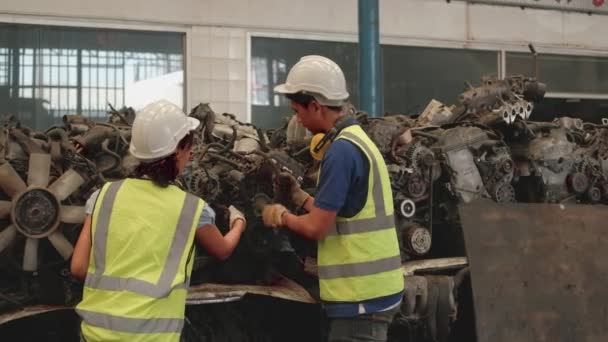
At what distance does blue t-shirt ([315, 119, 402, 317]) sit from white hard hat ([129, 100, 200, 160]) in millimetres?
476

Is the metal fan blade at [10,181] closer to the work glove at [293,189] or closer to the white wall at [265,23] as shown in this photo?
the work glove at [293,189]

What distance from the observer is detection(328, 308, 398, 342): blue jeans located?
2355 mm

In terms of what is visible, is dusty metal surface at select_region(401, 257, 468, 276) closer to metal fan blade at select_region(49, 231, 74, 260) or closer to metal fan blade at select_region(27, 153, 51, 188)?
metal fan blade at select_region(49, 231, 74, 260)

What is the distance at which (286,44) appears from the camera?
6.93 m

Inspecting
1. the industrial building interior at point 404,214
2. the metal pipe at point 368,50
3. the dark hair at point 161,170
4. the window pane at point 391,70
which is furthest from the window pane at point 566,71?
the dark hair at point 161,170

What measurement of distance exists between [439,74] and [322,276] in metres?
5.58

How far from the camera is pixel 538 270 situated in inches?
142

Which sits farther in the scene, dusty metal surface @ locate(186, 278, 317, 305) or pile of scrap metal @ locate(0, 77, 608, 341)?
dusty metal surface @ locate(186, 278, 317, 305)

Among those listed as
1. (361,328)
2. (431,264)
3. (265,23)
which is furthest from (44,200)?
(265,23)

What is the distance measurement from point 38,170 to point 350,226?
4.30ft

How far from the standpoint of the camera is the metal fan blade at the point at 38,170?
275 cm

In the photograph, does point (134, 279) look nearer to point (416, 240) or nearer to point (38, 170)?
point (38, 170)

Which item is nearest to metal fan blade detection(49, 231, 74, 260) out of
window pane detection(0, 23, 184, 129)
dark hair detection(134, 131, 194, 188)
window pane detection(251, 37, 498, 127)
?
dark hair detection(134, 131, 194, 188)

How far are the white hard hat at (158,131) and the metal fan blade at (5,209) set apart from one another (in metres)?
0.89
